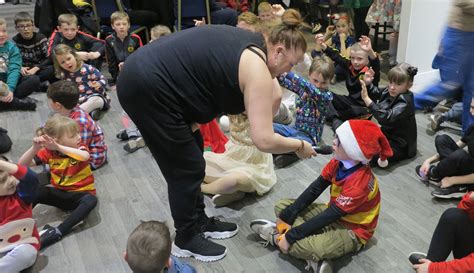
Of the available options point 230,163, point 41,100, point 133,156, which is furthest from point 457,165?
point 41,100

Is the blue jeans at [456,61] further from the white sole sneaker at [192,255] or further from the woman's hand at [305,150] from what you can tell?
the white sole sneaker at [192,255]

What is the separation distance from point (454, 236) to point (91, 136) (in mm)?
2006

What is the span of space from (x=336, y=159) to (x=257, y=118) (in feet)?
2.01

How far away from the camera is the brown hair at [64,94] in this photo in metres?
2.66

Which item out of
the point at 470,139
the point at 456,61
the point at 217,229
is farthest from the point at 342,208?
the point at 470,139

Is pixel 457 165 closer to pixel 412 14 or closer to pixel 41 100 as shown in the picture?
pixel 412 14

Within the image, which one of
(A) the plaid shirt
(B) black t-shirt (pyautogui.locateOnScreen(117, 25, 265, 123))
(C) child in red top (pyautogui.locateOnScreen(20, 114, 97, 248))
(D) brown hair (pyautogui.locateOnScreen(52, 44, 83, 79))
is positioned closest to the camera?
(B) black t-shirt (pyautogui.locateOnScreen(117, 25, 265, 123))

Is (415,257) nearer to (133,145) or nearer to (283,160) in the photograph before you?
(283,160)

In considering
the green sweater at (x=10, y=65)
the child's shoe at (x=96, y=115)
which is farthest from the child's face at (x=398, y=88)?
the green sweater at (x=10, y=65)

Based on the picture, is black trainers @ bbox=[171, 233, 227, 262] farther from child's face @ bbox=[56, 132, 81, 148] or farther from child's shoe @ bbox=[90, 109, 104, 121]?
child's shoe @ bbox=[90, 109, 104, 121]

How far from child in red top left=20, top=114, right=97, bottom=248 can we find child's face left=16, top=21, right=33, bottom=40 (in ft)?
6.78

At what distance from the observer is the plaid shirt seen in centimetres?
271

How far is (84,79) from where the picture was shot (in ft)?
11.7

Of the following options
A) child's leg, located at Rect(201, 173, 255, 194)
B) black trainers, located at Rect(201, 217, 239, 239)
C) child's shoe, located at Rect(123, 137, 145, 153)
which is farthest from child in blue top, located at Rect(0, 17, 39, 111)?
black trainers, located at Rect(201, 217, 239, 239)
